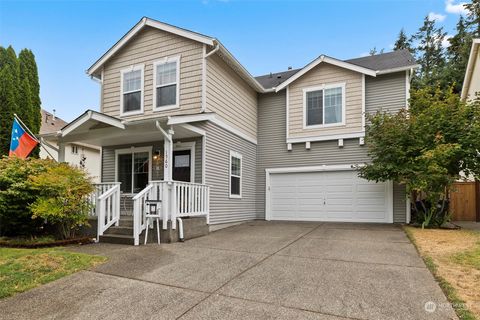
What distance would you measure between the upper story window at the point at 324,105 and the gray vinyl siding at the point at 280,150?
0.80 meters

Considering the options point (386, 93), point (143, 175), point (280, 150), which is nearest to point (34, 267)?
point (143, 175)

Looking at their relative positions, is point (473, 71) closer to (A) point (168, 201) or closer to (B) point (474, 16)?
(B) point (474, 16)

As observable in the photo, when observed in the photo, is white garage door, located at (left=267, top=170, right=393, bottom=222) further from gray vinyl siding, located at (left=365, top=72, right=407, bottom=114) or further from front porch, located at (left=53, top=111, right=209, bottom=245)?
front porch, located at (left=53, top=111, right=209, bottom=245)

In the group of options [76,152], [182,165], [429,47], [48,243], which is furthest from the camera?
[429,47]

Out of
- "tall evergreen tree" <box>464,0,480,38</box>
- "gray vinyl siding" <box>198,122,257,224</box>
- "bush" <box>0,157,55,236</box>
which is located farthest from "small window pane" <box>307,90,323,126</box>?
"tall evergreen tree" <box>464,0,480,38</box>

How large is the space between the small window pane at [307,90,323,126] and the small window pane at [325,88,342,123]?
0.23 meters

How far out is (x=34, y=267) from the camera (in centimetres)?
492

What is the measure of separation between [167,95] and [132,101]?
1448 mm

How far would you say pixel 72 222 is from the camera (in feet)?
25.1

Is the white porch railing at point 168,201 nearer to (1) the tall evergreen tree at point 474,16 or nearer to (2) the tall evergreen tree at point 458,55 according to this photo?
(2) the tall evergreen tree at point 458,55

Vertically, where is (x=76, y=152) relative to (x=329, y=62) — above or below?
below

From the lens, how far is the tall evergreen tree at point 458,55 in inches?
841

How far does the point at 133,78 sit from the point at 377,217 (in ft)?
32.0

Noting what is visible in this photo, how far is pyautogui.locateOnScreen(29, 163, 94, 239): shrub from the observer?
7094mm
